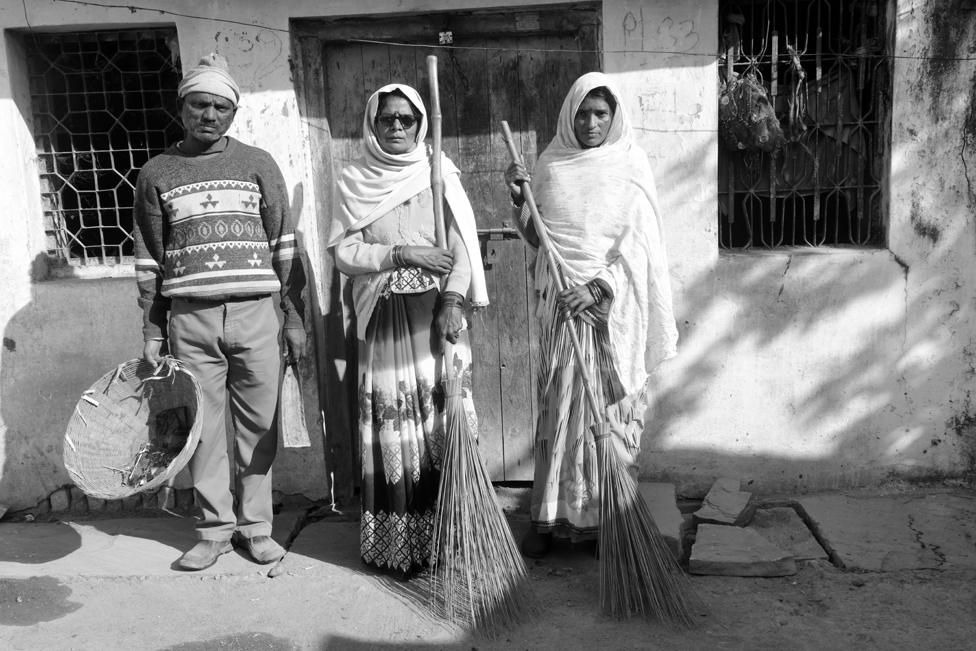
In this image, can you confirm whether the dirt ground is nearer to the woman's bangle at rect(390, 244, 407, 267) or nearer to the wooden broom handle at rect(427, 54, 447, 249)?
the woman's bangle at rect(390, 244, 407, 267)

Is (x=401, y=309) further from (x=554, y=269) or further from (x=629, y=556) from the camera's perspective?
(x=629, y=556)

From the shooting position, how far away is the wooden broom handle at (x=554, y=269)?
3166 mm

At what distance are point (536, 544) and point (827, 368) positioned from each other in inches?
66.1

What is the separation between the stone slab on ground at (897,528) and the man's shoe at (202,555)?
8.60ft

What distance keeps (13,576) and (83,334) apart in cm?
121

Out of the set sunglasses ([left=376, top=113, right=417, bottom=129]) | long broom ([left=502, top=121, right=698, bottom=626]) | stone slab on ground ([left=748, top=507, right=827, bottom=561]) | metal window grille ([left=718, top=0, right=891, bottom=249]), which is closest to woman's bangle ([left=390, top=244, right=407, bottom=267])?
sunglasses ([left=376, top=113, right=417, bottom=129])

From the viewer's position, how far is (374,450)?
11.1 feet

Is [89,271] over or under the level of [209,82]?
under

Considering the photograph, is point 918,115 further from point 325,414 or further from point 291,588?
point 291,588

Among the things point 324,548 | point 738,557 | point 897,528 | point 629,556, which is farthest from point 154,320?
point 897,528

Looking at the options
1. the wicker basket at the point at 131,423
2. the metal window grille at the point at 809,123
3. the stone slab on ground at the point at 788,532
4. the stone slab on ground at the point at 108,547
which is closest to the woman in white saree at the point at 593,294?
→ the stone slab on ground at the point at 788,532

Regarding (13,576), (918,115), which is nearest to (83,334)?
(13,576)

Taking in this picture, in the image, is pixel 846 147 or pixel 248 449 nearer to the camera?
pixel 248 449

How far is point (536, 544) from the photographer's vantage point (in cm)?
353
